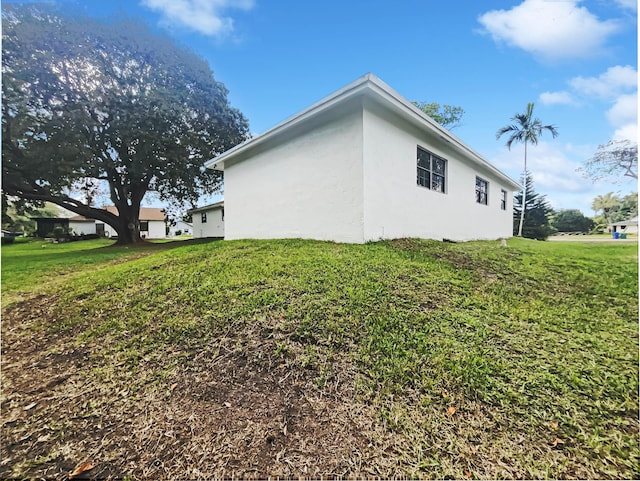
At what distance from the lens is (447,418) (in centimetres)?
135

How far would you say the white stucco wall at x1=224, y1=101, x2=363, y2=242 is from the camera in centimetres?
492

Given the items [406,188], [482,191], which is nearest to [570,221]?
[482,191]

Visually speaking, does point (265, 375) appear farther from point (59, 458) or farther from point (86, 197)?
point (86, 197)

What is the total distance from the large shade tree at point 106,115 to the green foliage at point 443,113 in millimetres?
10938

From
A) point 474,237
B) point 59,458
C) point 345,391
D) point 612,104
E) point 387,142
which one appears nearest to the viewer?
point 59,458

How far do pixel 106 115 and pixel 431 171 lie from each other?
10932mm

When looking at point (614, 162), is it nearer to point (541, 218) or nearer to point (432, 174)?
point (432, 174)

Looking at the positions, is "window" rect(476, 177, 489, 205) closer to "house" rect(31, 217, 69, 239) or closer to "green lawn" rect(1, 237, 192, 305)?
"green lawn" rect(1, 237, 192, 305)

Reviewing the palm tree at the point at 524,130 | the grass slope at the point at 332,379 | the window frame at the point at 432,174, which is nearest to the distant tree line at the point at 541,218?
the palm tree at the point at 524,130

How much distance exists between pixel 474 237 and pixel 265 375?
853 cm

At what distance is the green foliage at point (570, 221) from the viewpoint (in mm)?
10963

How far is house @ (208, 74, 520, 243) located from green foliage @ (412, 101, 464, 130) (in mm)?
9869

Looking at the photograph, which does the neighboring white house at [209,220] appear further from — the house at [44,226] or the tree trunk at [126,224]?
the house at [44,226]

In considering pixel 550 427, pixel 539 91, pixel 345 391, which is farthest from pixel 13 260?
pixel 539 91
